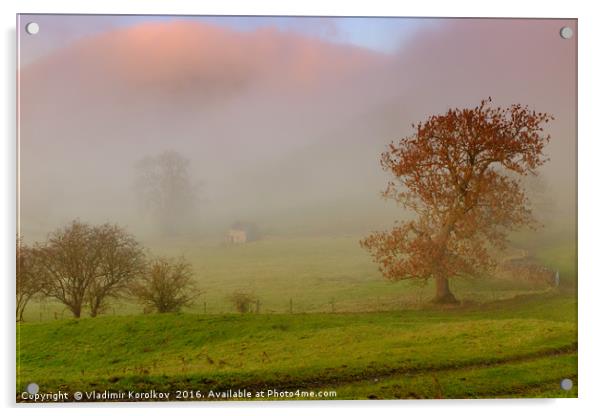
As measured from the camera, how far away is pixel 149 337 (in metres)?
5.51

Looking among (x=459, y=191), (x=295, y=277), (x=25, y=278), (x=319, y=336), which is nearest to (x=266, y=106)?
(x=295, y=277)

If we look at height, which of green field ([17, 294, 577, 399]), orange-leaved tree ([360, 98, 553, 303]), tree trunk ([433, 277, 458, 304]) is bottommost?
green field ([17, 294, 577, 399])

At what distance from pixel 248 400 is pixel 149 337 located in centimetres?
94

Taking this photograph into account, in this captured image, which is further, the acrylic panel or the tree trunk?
the tree trunk

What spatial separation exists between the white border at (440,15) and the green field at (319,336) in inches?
4.0

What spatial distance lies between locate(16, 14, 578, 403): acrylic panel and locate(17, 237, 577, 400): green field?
0.7 inches

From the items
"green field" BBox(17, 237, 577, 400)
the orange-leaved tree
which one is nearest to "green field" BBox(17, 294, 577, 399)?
"green field" BBox(17, 237, 577, 400)

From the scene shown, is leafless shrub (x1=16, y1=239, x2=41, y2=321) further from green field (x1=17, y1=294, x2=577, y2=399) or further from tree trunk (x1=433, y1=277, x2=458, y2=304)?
tree trunk (x1=433, y1=277, x2=458, y2=304)

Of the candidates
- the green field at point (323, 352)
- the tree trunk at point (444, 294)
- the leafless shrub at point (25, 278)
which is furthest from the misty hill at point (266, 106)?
the green field at point (323, 352)

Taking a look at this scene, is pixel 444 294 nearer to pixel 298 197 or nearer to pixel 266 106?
pixel 298 197

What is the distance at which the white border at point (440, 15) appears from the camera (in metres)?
5.40

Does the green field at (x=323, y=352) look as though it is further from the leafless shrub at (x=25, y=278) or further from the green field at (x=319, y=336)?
the leafless shrub at (x=25, y=278)

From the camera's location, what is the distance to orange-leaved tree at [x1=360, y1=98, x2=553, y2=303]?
221 inches
